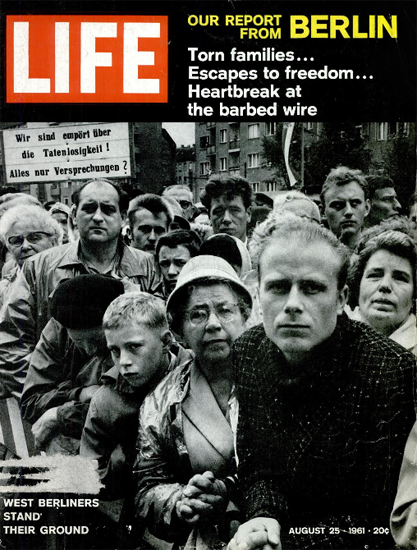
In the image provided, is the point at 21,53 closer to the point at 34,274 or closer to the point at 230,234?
the point at 34,274

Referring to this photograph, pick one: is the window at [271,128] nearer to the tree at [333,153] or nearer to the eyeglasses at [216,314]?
the tree at [333,153]

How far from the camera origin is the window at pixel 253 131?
390 cm

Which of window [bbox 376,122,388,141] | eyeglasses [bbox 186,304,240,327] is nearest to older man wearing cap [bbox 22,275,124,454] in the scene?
eyeglasses [bbox 186,304,240,327]

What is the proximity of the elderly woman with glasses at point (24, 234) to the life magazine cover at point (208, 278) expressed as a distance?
0.04 feet

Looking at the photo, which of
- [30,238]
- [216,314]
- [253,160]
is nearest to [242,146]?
[253,160]

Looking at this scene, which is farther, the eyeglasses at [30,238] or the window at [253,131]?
the eyeglasses at [30,238]

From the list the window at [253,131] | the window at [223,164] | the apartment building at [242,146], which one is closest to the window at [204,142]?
the apartment building at [242,146]

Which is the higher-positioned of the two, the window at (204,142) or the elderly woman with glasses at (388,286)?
the window at (204,142)

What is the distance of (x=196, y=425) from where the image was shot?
380 centimetres

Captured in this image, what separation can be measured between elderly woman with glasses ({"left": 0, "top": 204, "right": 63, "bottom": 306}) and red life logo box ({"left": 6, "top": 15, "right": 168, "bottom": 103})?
611 mm

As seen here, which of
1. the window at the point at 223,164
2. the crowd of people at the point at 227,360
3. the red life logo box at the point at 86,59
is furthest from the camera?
the window at the point at 223,164

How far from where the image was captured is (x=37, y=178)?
401 cm

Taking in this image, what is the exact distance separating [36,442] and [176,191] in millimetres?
1573

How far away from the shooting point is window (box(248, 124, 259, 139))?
390 centimetres
